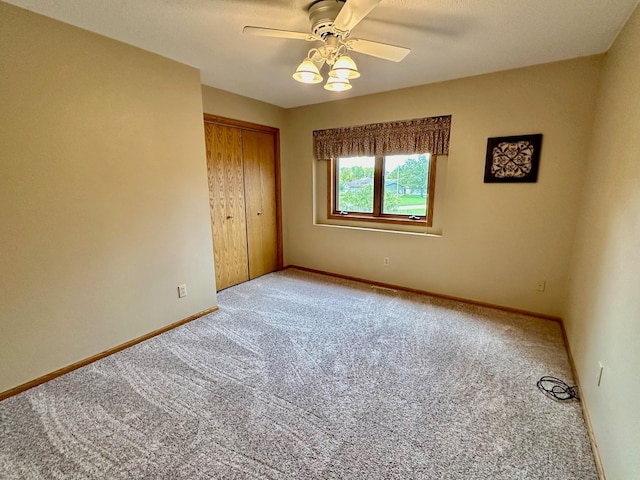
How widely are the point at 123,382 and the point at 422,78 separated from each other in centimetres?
370

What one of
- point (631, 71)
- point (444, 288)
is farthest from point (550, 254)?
point (631, 71)

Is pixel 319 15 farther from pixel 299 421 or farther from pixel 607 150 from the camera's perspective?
pixel 299 421

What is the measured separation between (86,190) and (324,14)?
6.62 ft

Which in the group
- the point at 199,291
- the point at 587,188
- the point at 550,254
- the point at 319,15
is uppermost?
the point at 319,15

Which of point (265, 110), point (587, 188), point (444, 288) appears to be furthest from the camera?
point (265, 110)

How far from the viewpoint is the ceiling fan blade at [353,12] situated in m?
1.33

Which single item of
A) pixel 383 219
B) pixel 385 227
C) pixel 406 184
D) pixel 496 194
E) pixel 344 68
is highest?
pixel 344 68

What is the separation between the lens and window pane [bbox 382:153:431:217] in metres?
3.52

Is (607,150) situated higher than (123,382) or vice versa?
(607,150)

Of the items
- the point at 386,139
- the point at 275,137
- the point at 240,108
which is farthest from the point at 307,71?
the point at 275,137

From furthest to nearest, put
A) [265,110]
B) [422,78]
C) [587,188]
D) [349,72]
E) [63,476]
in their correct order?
[265,110]
[422,78]
[587,188]
[349,72]
[63,476]

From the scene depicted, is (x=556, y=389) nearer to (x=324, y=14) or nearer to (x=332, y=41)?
(x=332, y=41)

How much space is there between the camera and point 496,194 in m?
2.99

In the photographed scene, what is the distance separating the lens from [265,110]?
3.99 metres
